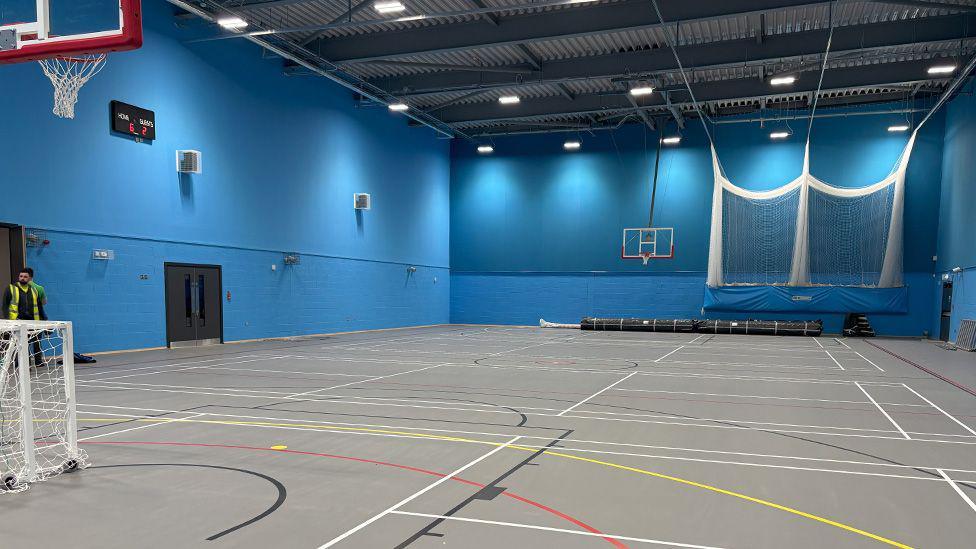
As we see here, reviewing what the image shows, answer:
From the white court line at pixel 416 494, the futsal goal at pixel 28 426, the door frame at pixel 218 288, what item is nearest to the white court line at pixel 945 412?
the white court line at pixel 416 494

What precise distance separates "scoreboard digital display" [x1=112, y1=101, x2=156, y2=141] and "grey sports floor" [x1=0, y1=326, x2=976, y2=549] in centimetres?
682

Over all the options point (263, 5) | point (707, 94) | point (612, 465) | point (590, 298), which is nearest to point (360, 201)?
point (263, 5)

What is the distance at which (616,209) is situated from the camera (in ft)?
94.4

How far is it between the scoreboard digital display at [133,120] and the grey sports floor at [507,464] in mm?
6816

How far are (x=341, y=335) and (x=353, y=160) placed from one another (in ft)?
21.4

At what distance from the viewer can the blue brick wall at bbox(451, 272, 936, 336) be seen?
25422 millimetres

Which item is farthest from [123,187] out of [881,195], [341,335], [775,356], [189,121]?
[881,195]

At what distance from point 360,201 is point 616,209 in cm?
1169

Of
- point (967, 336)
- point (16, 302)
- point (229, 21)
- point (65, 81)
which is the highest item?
point (229, 21)

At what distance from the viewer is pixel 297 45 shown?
19.4m

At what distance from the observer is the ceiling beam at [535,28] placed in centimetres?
Answer: 1667

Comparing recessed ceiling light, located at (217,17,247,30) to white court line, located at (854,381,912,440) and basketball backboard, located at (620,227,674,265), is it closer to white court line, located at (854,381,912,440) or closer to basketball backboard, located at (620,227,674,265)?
white court line, located at (854,381,912,440)

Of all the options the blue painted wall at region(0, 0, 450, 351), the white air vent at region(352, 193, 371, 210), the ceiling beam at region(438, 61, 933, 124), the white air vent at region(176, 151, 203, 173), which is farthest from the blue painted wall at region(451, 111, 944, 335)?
the white air vent at region(176, 151, 203, 173)

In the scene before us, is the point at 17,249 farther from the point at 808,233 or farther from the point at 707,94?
the point at 808,233
